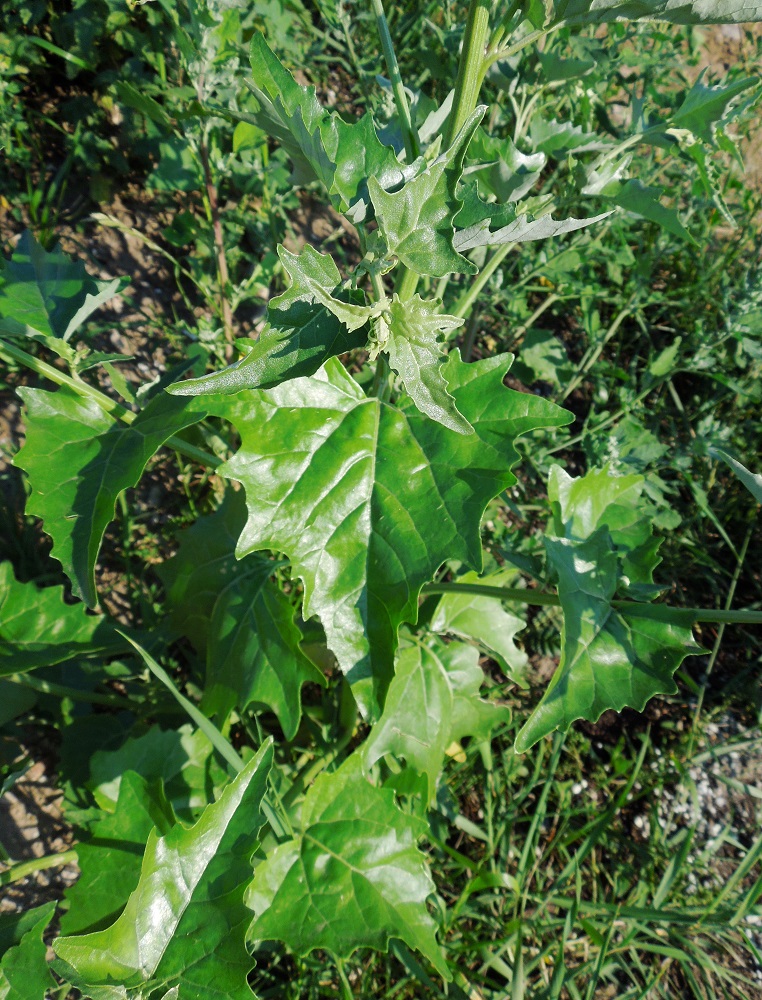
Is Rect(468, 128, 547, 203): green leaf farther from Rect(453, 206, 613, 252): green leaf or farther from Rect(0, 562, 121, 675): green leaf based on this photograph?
Rect(0, 562, 121, 675): green leaf

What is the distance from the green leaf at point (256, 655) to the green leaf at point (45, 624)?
11.5 inches

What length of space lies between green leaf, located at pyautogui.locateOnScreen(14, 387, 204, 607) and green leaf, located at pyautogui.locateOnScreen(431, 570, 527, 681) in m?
0.98

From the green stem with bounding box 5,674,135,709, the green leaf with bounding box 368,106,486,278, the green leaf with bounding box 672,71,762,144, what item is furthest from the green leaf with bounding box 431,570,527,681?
the green leaf with bounding box 672,71,762,144

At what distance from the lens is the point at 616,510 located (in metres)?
1.90

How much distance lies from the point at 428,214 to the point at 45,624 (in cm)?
151

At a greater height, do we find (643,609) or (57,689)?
(57,689)

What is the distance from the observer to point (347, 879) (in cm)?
174

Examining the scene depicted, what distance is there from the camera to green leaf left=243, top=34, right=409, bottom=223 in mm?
1180

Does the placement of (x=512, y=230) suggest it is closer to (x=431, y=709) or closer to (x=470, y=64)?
(x=470, y=64)

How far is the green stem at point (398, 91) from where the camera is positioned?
131 centimetres

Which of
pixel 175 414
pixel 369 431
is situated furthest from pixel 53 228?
pixel 369 431

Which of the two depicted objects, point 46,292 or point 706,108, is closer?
point 706,108

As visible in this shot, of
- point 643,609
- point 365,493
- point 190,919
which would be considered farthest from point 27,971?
point 643,609

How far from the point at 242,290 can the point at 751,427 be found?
7.61ft
